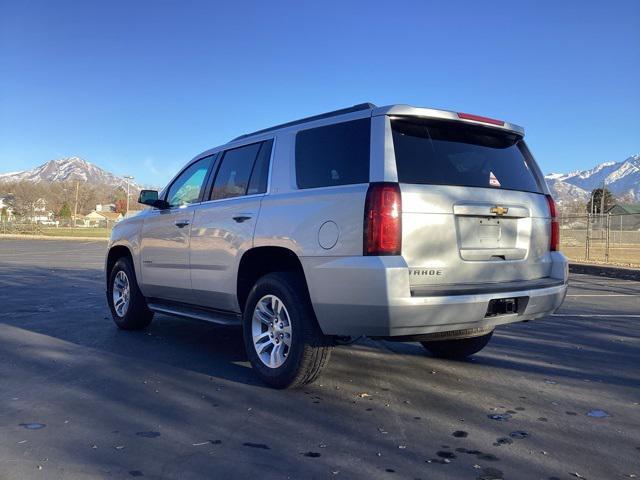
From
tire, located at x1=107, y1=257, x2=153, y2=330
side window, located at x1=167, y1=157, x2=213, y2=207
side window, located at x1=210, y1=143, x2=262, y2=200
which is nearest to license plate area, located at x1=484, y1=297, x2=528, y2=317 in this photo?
side window, located at x1=210, y1=143, x2=262, y2=200

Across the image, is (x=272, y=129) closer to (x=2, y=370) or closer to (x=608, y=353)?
(x=2, y=370)

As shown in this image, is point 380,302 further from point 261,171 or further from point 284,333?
point 261,171

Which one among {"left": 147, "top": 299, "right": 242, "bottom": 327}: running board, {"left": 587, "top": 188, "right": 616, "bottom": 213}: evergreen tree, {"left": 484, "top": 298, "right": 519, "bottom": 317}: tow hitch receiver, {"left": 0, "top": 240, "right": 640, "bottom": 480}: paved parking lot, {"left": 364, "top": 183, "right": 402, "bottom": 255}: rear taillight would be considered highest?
{"left": 587, "top": 188, "right": 616, "bottom": 213}: evergreen tree

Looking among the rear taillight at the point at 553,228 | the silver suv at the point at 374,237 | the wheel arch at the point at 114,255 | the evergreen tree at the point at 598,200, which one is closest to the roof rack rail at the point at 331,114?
the silver suv at the point at 374,237

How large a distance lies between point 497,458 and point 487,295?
1.20 m

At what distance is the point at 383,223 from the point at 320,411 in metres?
1.40

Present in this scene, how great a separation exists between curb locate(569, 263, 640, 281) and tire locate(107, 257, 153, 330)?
14651 millimetres

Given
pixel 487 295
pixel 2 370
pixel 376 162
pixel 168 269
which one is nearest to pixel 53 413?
pixel 2 370

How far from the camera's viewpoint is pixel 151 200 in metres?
6.33

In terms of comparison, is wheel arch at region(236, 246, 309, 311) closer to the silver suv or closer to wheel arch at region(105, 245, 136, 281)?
the silver suv

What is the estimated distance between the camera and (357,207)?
3.86m

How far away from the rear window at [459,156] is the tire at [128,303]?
3.91 meters

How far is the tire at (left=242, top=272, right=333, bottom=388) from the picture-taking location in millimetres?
4199

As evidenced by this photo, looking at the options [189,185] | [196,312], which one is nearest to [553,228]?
[196,312]
